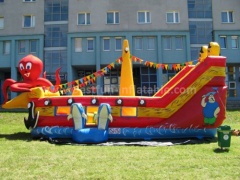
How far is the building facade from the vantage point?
27.2m

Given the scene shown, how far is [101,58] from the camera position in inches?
1064

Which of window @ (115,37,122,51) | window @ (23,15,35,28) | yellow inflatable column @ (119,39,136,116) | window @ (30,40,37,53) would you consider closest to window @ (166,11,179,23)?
window @ (115,37,122,51)

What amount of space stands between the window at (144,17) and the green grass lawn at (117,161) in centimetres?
2078

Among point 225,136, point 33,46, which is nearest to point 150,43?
point 33,46

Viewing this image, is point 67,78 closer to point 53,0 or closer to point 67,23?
point 67,23

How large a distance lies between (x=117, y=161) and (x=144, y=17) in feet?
76.1

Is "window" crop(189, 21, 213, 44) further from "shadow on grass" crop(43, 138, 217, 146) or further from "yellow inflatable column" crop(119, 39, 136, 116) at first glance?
"shadow on grass" crop(43, 138, 217, 146)

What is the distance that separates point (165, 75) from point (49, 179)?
23441 mm

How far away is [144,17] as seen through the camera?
27.7 metres

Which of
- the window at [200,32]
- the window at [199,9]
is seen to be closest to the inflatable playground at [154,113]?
the window at [200,32]

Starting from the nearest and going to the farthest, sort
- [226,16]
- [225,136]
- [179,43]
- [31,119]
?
[225,136], [31,119], [179,43], [226,16]

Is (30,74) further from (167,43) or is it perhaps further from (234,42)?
(234,42)

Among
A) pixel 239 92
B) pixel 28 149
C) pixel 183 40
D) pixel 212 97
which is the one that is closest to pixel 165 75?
pixel 183 40

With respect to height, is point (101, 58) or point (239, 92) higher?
point (101, 58)
